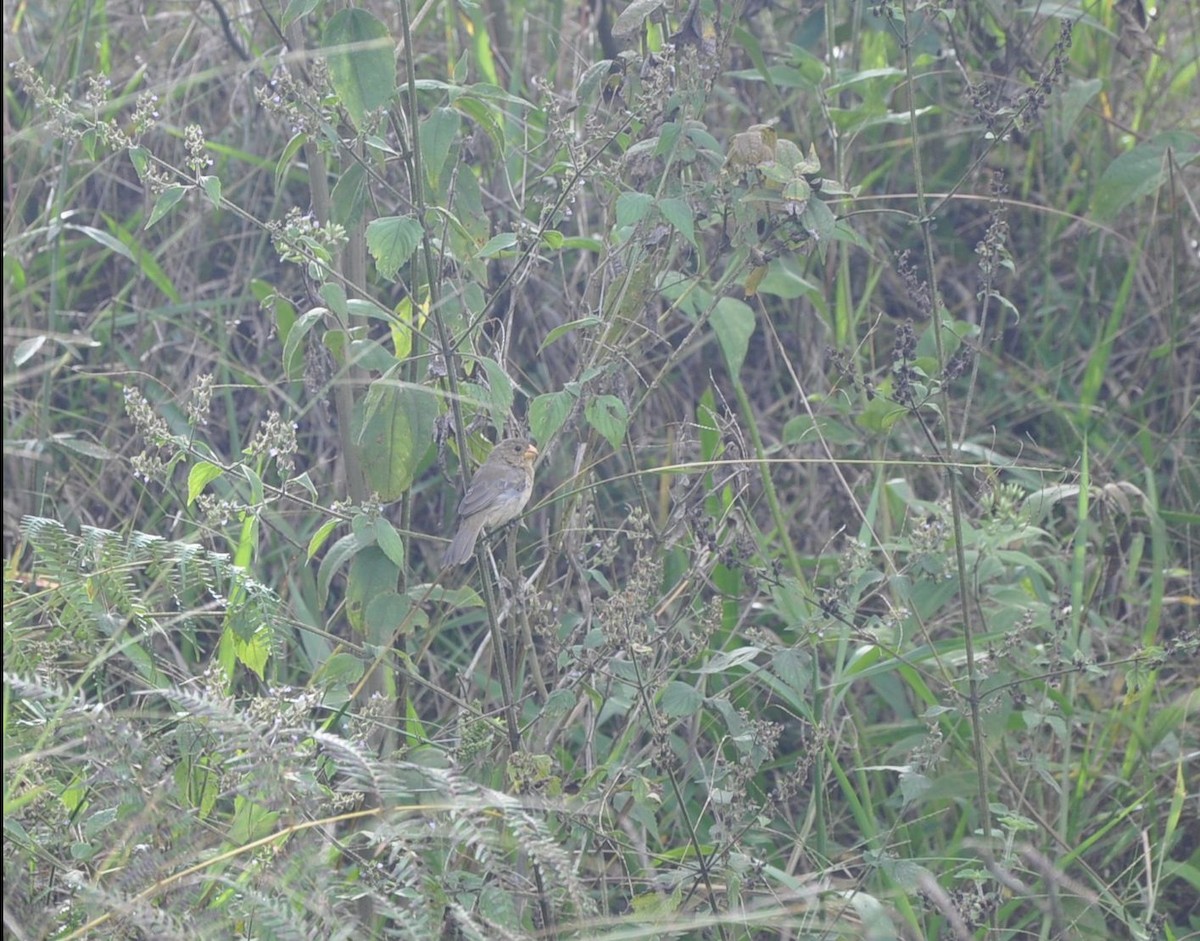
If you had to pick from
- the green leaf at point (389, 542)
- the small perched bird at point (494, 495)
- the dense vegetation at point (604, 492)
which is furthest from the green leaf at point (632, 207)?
the green leaf at point (389, 542)

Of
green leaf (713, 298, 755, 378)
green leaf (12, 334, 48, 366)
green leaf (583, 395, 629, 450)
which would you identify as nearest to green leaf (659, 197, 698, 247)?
green leaf (583, 395, 629, 450)

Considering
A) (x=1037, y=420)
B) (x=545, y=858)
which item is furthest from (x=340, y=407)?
(x=1037, y=420)

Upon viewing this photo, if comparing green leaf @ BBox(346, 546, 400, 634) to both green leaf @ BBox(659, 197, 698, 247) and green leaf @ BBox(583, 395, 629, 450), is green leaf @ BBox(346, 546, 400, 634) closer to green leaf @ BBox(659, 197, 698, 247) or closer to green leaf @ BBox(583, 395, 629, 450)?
green leaf @ BBox(583, 395, 629, 450)

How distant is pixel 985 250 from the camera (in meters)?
3.00

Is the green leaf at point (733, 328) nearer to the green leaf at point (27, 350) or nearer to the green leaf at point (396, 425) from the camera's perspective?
the green leaf at point (396, 425)

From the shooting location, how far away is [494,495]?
3.39 meters

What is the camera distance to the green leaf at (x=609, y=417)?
290cm

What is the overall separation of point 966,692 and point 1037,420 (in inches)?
70.5

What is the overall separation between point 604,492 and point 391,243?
2.07 m

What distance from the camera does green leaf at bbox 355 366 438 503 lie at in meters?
2.75

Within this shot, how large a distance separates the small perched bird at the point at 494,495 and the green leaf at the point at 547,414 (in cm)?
23

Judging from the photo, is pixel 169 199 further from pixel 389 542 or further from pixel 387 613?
pixel 387 613

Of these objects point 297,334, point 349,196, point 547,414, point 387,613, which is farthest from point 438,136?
point 387,613

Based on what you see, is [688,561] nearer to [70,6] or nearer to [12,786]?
[12,786]
